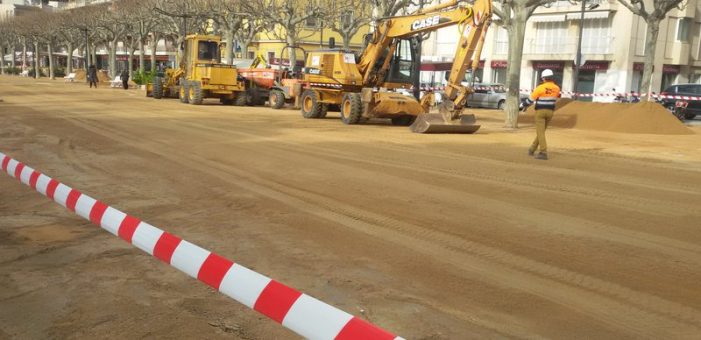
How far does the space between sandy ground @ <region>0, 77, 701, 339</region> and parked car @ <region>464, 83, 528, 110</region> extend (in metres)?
22.9

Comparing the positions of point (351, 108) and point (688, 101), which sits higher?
point (688, 101)

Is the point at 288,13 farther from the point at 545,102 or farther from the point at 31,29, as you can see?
the point at 31,29

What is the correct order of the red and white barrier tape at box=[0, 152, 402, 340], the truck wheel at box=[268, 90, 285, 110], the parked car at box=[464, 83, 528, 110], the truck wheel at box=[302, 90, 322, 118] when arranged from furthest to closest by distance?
the parked car at box=[464, 83, 528, 110] → the truck wheel at box=[268, 90, 285, 110] → the truck wheel at box=[302, 90, 322, 118] → the red and white barrier tape at box=[0, 152, 402, 340]

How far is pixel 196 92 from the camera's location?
88.7 ft

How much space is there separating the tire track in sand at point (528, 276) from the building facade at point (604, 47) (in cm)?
3952

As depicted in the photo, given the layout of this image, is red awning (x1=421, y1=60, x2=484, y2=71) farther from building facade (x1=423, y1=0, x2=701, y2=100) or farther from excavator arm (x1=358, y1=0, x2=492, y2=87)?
excavator arm (x1=358, y1=0, x2=492, y2=87)

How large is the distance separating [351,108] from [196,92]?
10.9 meters

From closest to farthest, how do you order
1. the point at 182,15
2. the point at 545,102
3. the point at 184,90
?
the point at 545,102, the point at 184,90, the point at 182,15

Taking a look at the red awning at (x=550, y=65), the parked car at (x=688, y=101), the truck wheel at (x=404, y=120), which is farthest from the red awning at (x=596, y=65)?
the truck wheel at (x=404, y=120)

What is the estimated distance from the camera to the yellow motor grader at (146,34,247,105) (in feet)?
89.6

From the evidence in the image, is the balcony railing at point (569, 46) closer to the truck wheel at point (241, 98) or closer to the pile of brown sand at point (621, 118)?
the pile of brown sand at point (621, 118)

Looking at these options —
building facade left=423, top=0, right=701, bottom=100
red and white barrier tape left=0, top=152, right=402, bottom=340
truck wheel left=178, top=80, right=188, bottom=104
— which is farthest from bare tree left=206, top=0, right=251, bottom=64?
red and white barrier tape left=0, top=152, right=402, bottom=340

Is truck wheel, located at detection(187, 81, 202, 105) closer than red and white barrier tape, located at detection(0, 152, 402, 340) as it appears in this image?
No

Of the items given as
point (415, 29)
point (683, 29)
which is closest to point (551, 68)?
point (683, 29)
